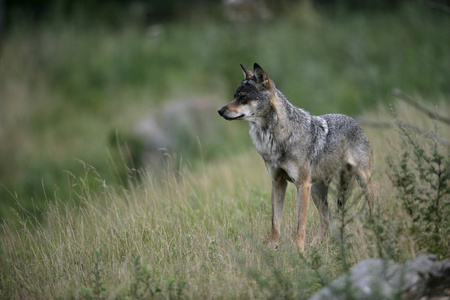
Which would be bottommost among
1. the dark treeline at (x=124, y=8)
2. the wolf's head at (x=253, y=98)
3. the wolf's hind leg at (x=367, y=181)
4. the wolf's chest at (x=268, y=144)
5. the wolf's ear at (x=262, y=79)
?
the wolf's hind leg at (x=367, y=181)

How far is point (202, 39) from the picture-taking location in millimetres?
19469

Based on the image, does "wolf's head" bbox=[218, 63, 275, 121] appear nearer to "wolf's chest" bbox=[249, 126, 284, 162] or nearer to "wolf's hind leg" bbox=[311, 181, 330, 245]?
"wolf's chest" bbox=[249, 126, 284, 162]

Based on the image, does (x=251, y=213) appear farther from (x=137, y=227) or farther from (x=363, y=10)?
(x=363, y=10)

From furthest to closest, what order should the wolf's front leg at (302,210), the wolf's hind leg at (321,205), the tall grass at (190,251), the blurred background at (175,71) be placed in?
the blurred background at (175,71)
the wolf's hind leg at (321,205)
the wolf's front leg at (302,210)
the tall grass at (190,251)

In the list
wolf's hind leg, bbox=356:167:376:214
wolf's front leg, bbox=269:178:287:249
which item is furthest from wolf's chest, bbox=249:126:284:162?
wolf's hind leg, bbox=356:167:376:214

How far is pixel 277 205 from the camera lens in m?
6.06

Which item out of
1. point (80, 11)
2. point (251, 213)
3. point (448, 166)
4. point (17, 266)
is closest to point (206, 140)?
point (251, 213)

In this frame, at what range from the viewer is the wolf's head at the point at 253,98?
5836 millimetres

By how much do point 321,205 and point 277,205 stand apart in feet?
2.20

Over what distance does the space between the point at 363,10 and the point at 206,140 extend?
11.0 m

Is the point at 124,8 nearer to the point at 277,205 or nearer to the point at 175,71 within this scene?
the point at 175,71

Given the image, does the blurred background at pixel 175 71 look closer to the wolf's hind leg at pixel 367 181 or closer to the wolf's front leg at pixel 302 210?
the wolf's hind leg at pixel 367 181

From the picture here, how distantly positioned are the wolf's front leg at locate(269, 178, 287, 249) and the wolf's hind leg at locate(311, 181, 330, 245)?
1.56ft

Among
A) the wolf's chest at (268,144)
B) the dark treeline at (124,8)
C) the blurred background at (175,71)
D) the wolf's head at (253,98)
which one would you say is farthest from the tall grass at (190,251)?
the dark treeline at (124,8)
